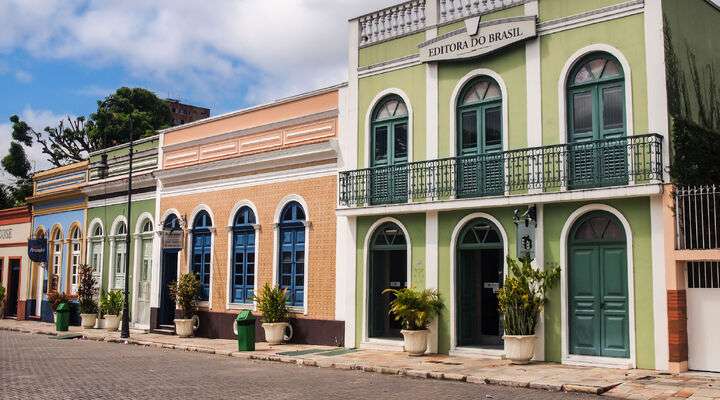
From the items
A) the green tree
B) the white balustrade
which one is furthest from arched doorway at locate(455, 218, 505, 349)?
the green tree

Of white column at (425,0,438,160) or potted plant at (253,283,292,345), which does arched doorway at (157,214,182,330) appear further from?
white column at (425,0,438,160)

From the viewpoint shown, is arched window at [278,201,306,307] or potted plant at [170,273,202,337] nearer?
arched window at [278,201,306,307]

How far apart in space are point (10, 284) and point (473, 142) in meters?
23.9

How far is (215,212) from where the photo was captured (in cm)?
2177

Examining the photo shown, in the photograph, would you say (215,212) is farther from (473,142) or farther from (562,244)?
(562,244)

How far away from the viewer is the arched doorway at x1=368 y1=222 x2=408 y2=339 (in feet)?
56.6

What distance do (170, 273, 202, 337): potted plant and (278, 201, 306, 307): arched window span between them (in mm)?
3334

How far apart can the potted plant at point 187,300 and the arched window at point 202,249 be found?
23 cm

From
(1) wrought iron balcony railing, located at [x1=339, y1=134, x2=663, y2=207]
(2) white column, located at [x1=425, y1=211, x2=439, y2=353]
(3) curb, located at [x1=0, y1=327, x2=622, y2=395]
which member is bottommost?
(3) curb, located at [x1=0, y1=327, x2=622, y2=395]

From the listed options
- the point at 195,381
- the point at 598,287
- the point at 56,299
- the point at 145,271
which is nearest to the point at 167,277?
the point at 145,271

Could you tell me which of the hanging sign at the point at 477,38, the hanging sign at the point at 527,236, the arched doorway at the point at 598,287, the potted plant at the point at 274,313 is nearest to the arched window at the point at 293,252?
the potted plant at the point at 274,313

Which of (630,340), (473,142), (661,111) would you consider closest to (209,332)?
(473,142)

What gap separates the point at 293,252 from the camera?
1936 centimetres

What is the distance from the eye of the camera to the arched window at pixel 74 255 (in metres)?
27.4
